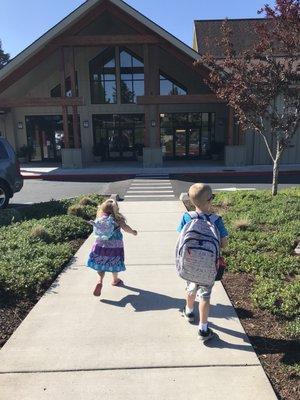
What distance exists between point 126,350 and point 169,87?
72.6ft

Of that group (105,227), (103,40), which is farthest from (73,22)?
(105,227)

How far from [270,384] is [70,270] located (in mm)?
3251

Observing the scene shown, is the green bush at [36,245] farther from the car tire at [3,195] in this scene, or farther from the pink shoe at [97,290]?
the car tire at [3,195]

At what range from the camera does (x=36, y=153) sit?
25.1 metres

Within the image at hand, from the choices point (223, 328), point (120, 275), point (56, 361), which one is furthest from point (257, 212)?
point (56, 361)

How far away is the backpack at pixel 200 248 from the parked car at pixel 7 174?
7.87 meters

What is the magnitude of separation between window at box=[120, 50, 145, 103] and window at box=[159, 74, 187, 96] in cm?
113

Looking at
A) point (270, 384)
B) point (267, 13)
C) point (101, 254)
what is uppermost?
point (267, 13)

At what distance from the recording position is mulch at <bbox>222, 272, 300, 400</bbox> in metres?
Result: 3.13

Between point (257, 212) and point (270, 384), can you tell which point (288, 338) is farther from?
point (257, 212)

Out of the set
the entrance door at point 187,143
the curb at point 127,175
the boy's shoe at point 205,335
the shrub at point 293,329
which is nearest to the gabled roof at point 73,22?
the curb at point 127,175

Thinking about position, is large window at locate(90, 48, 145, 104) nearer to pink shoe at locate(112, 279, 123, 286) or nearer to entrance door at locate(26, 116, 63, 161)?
entrance door at locate(26, 116, 63, 161)

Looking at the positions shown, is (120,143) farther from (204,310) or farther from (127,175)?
(204,310)

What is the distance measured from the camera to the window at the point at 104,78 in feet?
78.3
